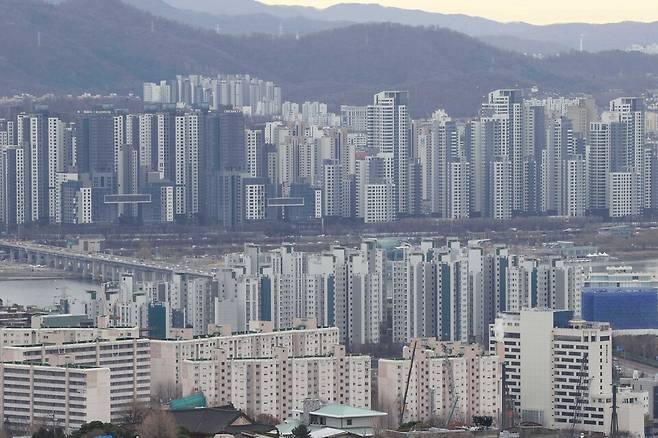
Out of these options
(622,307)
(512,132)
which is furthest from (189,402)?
(512,132)

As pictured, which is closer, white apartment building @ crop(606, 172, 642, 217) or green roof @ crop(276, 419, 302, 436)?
green roof @ crop(276, 419, 302, 436)

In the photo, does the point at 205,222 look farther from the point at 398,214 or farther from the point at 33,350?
the point at 33,350

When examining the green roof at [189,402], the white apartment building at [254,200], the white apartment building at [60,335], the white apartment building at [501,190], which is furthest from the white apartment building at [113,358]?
the white apartment building at [501,190]

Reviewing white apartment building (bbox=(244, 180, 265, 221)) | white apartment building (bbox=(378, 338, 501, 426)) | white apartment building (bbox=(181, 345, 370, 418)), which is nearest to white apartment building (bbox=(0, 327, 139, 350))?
white apartment building (bbox=(181, 345, 370, 418))

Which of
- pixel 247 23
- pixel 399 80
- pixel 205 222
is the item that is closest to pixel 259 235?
pixel 205 222

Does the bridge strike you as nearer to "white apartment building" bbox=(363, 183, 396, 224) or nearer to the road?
"white apartment building" bbox=(363, 183, 396, 224)

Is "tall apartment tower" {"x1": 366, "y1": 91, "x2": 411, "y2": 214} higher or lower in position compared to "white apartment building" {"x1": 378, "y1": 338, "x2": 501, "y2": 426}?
higher
